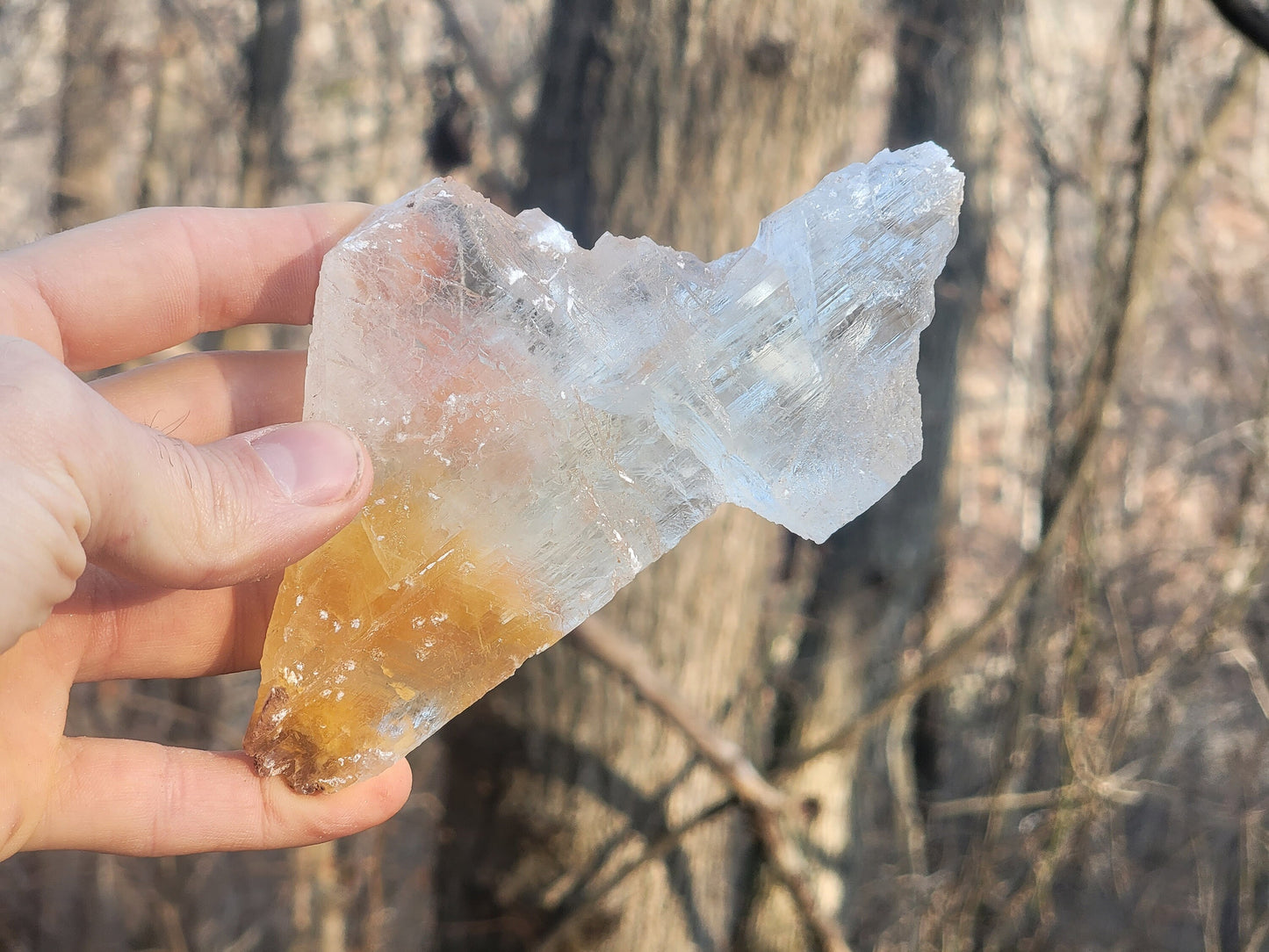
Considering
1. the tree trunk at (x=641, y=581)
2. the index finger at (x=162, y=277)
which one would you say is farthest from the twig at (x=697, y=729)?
the index finger at (x=162, y=277)

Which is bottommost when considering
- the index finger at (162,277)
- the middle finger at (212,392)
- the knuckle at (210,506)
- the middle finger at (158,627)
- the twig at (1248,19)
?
the middle finger at (158,627)

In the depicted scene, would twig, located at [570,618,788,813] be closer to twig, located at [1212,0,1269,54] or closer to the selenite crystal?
the selenite crystal

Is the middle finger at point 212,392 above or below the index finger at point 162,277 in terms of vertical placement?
below

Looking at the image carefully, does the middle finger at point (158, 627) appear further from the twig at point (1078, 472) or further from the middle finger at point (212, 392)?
the twig at point (1078, 472)

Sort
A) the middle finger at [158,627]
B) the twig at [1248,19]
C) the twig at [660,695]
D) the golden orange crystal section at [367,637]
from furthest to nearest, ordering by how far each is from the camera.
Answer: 1. the twig at [660,695]
2. the twig at [1248,19]
3. the middle finger at [158,627]
4. the golden orange crystal section at [367,637]

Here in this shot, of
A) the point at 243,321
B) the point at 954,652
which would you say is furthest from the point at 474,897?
the point at 243,321

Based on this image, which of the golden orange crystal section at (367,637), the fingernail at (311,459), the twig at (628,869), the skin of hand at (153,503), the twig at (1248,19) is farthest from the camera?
the twig at (628,869)

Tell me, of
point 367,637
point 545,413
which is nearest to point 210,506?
point 367,637

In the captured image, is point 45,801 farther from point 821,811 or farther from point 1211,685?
point 1211,685

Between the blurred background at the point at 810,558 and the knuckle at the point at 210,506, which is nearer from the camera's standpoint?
the knuckle at the point at 210,506
